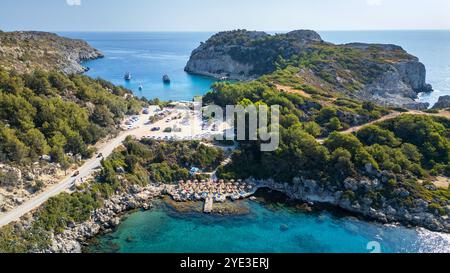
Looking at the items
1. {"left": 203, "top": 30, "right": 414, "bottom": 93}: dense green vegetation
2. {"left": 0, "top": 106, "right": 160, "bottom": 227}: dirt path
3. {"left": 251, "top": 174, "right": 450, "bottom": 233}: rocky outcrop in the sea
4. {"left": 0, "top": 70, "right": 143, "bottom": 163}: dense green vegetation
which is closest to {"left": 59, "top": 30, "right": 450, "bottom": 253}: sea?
{"left": 251, "top": 174, "right": 450, "bottom": 233}: rocky outcrop in the sea

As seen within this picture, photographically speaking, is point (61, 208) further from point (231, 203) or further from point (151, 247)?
point (231, 203)

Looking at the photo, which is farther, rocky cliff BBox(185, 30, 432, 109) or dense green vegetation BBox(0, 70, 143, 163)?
rocky cliff BBox(185, 30, 432, 109)

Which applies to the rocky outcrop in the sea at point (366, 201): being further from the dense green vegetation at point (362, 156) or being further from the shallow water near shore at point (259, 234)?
the shallow water near shore at point (259, 234)

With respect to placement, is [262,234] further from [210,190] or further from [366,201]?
[366,201]

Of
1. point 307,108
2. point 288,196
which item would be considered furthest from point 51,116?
point 307,108

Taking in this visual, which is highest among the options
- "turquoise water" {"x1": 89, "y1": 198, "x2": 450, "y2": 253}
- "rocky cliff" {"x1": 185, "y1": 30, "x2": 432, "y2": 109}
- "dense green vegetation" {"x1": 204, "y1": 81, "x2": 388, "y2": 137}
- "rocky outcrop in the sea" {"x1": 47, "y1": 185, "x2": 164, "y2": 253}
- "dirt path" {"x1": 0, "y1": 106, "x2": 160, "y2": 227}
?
"rocky cliff" {"x1": 185, "y1": 30, "x2": 432, "y2": 109}

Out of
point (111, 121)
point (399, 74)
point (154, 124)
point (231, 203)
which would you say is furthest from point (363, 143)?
point (399, 74)

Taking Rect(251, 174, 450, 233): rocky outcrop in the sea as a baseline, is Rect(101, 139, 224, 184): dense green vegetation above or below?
above

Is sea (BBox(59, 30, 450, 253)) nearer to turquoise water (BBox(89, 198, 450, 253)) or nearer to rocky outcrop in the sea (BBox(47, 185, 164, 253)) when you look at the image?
turquoise water (BBox(89, 198, 450, 253))
